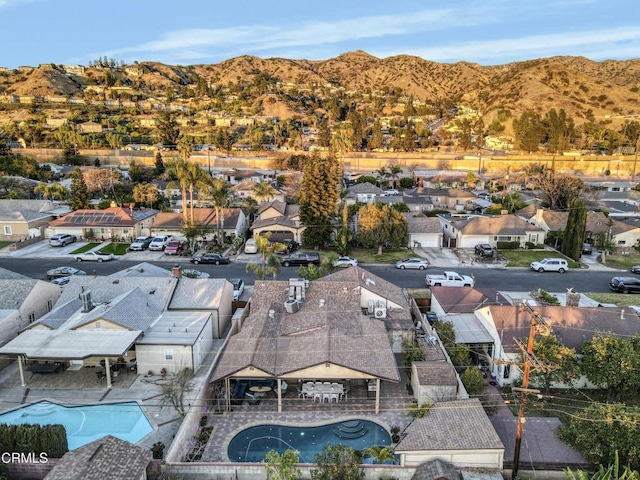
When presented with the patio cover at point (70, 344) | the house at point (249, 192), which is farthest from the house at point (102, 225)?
the patio cover at point (70, 344)

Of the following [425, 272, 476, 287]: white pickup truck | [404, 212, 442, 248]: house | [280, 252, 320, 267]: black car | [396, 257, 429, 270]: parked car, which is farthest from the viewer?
[404, 212, 442, 248]: house

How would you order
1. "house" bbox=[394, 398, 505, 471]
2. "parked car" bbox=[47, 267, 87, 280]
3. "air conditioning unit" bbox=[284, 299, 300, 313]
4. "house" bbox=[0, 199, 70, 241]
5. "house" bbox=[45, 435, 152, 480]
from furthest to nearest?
"house" bbox=[0, 199, 70, 241] < "parked car" bbox=[47, 267, 87, 280] < "air conditioning unit" bbox=[284, 299, 300, 313] < "house" bbox=[394, 398, 505, 471] < "house" bbox=[45, 435, 152, 480]

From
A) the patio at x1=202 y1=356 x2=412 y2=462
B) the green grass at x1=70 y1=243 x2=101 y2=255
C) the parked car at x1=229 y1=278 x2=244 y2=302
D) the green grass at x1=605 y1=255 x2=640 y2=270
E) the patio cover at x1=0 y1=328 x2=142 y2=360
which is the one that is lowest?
the patio at x1=202 y1=356 x2=412 y2=462

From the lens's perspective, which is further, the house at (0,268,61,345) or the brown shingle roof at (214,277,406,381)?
the house at (0,268,61,345)

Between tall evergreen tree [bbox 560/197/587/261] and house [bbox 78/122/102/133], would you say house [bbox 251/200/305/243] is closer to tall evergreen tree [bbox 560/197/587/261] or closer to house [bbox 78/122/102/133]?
tall evergreen tree [bbox 560/197/587/261]

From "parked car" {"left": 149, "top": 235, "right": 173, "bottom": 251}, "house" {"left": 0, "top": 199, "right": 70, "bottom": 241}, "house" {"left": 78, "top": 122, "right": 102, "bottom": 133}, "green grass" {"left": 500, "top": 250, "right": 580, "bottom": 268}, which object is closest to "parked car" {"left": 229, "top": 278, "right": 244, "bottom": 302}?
"parked car" {"left": 149, "top": 235, "right": 173, "bottom": 251}

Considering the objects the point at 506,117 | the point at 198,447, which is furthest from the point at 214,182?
the point at 506,117

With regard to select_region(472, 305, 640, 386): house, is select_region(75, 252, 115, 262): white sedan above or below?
below

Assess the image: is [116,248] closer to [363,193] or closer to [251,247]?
[251,247]
